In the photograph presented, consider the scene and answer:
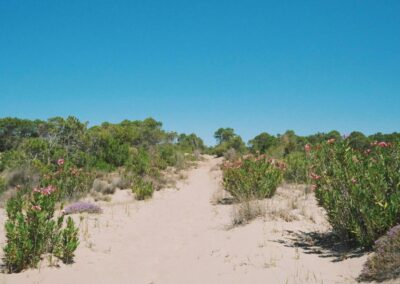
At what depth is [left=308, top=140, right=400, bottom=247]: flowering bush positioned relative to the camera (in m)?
6.05

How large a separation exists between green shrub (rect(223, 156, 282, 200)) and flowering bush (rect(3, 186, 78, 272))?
6541 millimetres

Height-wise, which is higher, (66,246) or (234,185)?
(234,185)

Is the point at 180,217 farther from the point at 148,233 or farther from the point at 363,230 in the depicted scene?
the point at 363,230

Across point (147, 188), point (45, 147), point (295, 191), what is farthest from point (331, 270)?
point (45, 147)

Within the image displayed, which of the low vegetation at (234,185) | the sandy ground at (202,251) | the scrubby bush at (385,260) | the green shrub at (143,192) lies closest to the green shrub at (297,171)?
the low vegetation at (234,185)

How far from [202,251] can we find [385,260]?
3.65 metres

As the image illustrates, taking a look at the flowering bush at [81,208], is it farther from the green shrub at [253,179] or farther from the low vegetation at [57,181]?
the green shrub at [253,179]

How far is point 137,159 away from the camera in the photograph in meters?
20.6

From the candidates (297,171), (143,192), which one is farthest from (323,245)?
(297,171)

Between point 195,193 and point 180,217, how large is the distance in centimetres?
568

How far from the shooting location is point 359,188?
6.30 metres

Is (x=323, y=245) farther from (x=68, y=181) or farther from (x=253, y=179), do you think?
(x=68, y=181)

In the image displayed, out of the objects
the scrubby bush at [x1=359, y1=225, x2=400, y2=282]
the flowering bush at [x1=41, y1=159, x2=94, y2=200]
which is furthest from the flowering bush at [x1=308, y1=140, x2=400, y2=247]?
the flowering bush at [x1=41, y1=159, x2=94, y2=200]

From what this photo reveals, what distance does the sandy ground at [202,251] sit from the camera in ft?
19.4
